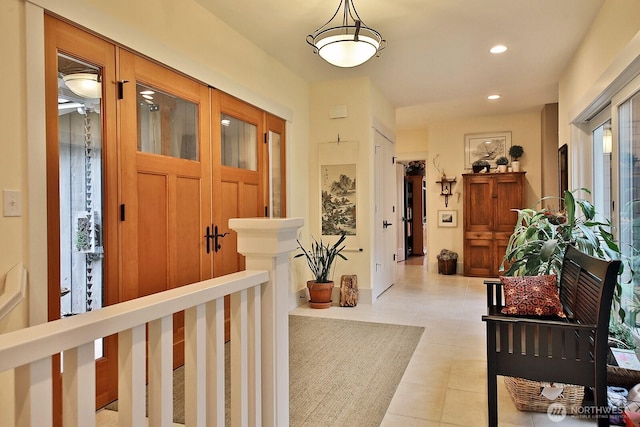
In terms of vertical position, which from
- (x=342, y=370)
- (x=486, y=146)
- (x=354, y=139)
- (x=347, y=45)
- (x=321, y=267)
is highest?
(x=347, y=45)

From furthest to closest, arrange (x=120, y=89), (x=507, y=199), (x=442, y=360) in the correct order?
(x=507, y=199), (x=442, y=360), (x=120, y=89)

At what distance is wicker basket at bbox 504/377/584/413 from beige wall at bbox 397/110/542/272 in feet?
16.8

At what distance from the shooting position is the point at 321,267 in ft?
15.8

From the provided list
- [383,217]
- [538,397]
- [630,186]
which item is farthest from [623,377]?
[383,217]

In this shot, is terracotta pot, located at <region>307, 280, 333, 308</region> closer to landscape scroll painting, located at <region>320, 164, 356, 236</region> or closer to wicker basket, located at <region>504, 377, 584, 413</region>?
landscape scroll painting, located at <region>320, 164, 356, 236</region>

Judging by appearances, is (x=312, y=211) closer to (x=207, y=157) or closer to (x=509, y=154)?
(x=207, y=157)

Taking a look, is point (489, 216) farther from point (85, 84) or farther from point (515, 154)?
point (85, 84)

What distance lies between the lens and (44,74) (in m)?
2.00

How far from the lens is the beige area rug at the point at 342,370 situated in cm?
229

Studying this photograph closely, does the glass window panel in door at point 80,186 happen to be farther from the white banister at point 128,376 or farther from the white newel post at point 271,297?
the white banister at point 128,376

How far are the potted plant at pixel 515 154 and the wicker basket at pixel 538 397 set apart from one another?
5.05 metres

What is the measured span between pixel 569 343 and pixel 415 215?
26.7ft

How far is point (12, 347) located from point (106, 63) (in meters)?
2.17

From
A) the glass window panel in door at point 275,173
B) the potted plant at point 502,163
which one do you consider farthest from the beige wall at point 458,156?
the glass window panel in door at point 275,173
